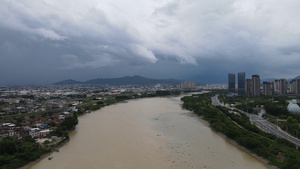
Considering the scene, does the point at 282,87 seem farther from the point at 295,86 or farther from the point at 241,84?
the point at 241,84

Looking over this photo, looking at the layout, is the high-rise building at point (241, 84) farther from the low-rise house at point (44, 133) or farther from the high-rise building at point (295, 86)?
the low-rise house at point (44, 133)

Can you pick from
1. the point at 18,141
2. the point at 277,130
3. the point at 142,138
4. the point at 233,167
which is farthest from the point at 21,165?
the point at 277,130

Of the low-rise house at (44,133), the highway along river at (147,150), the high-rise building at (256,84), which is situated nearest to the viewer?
the highway along river at (147,150)

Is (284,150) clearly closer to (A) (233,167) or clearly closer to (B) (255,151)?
(B) (255,151)

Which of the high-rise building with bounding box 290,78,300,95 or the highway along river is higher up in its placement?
the high-rise building with bounding box 290,78,300,95

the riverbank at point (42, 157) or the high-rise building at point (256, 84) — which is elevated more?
the high-rise building at point (256, 84)

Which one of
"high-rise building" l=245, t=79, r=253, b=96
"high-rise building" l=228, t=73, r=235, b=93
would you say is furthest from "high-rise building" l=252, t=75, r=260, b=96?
"high-rise building" l=228, t=73, r=235, b=93

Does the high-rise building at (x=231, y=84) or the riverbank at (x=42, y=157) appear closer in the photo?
the riverbank at (x=42, y=157)

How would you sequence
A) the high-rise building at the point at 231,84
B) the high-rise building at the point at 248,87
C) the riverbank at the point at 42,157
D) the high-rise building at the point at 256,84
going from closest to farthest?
the riverbank at the point at 42,157, the high-rise building at the point at 256,84, the high-rise building at the point at 248,87, the high-rise building at the point at 231,84

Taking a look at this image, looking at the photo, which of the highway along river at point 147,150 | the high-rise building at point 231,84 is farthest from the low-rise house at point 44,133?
the high-rise building at point 231,84

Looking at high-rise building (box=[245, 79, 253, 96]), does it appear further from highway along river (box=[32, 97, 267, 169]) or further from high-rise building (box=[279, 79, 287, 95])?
highway along river (box=[32, 97, 267, 169])
